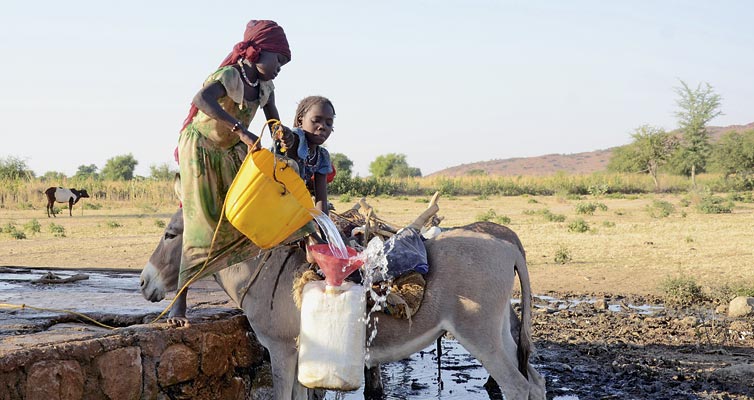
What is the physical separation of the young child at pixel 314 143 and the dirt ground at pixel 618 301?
2.59 m

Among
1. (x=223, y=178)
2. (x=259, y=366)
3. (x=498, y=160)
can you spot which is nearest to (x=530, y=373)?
(x=259, y=366)

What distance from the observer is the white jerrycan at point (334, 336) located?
4.00 metres

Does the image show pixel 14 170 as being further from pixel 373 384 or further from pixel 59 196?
pixel 373 384

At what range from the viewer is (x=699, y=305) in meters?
9.20

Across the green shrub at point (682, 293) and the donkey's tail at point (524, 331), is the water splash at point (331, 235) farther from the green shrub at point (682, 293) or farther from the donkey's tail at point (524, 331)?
the green shrub at point (682, 293)

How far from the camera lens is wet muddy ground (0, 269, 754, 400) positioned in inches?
220

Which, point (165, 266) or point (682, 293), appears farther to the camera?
point (682, 293)

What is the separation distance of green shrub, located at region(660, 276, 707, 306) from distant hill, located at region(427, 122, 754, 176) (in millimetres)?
A: 105244

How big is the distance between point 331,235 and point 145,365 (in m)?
1.25

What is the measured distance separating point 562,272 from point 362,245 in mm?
7360

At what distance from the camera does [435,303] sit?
4219 mm

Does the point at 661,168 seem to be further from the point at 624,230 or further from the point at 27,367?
the point at 27,367

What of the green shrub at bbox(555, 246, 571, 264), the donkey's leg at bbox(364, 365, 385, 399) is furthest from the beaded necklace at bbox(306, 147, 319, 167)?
the green shrub at bbox(555, 246, 571, 264)

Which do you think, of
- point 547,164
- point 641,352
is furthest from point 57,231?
point 547,164
